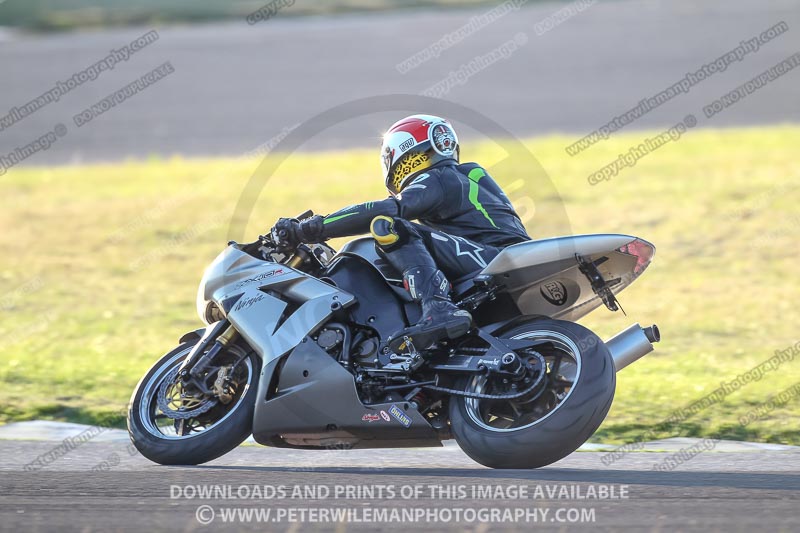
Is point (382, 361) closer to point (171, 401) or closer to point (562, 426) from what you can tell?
point (562, 426)

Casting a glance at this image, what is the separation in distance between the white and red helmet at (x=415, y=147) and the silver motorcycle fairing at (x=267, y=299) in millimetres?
792

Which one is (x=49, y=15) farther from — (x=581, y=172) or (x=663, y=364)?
(x=663, y=364)

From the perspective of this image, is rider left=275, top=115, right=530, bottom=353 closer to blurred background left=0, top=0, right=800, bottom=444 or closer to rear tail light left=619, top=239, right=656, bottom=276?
blurred background left=0, top=0, right=800, bottom=444

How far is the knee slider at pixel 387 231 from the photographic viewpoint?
5.96m

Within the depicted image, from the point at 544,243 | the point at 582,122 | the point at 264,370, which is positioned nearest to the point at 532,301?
the point at 544,243

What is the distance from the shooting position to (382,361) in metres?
5.92

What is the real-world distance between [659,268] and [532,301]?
694 cm

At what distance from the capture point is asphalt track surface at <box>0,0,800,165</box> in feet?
67.4

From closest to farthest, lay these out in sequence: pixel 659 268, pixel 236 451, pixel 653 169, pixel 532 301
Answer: pixel 532 301 → pixel 236 451 → pixel 659 268 → pixel 653 169

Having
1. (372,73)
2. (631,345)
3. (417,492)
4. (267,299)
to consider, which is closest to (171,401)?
(267,299)

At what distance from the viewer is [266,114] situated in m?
21.6

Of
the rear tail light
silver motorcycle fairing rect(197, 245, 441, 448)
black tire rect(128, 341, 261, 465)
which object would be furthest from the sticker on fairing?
the rear tail light

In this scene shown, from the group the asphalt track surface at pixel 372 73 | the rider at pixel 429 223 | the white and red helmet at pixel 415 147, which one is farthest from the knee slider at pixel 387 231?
the asphalt track surface at pixel 372 73

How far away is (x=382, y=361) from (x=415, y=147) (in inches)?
49.6
